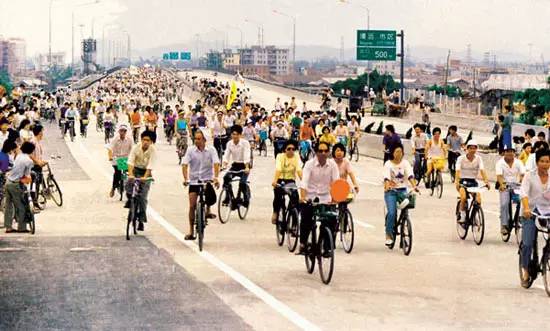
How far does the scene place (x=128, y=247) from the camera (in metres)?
18.5

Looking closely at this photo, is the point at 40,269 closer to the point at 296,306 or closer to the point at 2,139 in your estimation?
the point at 296,306

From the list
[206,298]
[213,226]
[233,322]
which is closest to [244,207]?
[213,226]

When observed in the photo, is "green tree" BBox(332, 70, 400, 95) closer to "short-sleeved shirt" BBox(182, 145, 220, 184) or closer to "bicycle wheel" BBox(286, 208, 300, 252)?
"short-sleeved shirt" BBox(182, 145, 220, 184)

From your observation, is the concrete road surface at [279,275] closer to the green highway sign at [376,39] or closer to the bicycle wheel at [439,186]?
the bicycle wheel at [439,186]

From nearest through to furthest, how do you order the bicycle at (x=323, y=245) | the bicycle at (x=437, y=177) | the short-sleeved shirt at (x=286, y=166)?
1. the bicycle at (x=323, y=245)
2. the short-sleeved shirt at (x=286, y=166)
3. the bicycle at (x=437, y=177)

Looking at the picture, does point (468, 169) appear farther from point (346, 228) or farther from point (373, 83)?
point (373, 83)

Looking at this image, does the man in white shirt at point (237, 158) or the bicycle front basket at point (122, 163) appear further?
the bicycle front basket at point (122, 163)

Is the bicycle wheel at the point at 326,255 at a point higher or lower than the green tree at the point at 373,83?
lower

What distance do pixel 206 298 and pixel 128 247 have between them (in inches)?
190

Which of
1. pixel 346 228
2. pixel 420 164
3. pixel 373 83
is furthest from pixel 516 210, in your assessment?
pixel 373 83

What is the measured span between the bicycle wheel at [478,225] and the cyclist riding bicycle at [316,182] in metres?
4.13

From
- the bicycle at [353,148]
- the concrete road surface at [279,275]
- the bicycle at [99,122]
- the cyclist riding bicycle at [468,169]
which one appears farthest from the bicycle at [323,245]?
the bicycle at [99,122]

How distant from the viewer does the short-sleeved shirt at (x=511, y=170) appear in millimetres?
19188

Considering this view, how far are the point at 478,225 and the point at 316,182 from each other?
4.41 m
